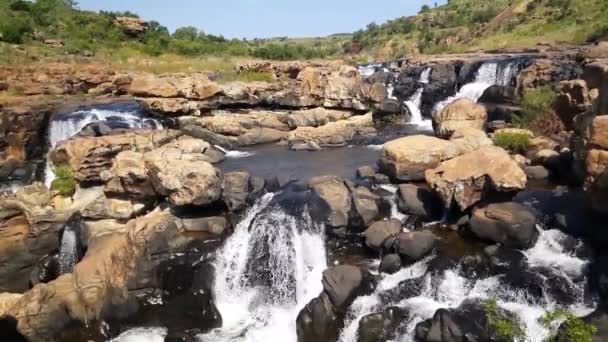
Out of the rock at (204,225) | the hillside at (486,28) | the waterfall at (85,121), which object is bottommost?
Result: the rock at (204,225)

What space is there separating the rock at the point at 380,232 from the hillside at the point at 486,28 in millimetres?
33516

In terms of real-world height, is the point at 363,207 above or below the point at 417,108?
below

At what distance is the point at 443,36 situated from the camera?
64.5 metres

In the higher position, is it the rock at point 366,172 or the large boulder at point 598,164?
the large boulder at point 598,164

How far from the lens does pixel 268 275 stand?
12656 millimetres

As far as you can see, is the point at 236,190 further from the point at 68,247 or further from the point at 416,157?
the point at 416,157

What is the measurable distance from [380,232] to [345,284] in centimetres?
198

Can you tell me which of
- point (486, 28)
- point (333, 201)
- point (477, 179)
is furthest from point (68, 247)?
point (486, 28)

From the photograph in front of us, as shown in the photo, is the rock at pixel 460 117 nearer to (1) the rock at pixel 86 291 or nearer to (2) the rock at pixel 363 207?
(2) the rock at pixel 363 207

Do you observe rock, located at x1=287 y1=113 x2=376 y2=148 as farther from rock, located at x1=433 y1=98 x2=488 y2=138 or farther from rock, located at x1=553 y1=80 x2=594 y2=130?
rock, located at x1=553 y1=80 x2=594 y2=130

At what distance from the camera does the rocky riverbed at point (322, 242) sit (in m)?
10.8

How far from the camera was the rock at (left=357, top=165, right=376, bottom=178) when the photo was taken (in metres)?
16.5

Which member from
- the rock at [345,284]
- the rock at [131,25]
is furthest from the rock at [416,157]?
the rock at [131,25]

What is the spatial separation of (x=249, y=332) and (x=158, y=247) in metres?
3.27
